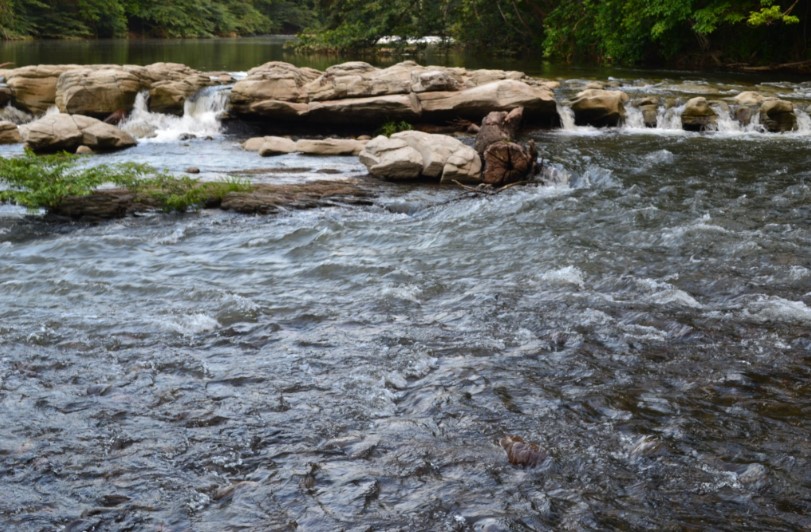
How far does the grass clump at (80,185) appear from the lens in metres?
9.46

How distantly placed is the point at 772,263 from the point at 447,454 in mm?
4783

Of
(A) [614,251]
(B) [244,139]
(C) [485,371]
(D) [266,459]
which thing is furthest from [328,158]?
(D) [266,459]

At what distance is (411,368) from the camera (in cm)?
555

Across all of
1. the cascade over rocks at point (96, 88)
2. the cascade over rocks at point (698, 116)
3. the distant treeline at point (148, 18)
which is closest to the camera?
the cascade over rocks at point (698, 116)

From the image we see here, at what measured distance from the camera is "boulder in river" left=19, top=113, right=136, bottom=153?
13719 millimetres

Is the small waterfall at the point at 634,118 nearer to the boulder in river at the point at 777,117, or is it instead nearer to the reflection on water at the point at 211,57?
the boulder in river at the point at 777,117

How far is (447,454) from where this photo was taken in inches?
175

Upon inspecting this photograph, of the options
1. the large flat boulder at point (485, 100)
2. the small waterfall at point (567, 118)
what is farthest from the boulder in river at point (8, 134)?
the small waterfall at point (567, 118)

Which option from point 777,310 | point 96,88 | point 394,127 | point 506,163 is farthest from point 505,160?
point 96,88

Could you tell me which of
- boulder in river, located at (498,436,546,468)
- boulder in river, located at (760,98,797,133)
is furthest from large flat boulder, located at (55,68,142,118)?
boulder in river, located at (498,436,546,468)

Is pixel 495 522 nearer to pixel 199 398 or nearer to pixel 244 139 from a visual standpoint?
pixel 199 398

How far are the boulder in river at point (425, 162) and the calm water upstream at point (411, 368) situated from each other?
1.53 metres

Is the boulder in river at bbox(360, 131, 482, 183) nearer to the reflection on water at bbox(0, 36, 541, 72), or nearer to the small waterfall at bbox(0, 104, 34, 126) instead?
the small waterfall at bbox(0, 104, 34, 126)

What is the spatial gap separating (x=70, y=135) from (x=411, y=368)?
1078 centimetres
